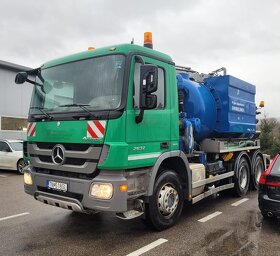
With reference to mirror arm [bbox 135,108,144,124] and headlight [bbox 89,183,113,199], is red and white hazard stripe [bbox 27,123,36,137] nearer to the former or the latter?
headlight [bbox 89,183,113,199]

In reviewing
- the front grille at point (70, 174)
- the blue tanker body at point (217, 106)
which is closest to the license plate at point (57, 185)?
the front grille at point (70, 174)

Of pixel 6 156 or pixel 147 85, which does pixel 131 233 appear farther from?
pixel 6 156

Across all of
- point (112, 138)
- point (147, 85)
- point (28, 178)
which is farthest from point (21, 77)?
point (147, 85)

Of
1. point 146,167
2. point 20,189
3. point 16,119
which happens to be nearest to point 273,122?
point 16,119

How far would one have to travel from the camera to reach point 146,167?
502 cm

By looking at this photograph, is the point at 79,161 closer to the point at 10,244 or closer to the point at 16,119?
the point at 10,244

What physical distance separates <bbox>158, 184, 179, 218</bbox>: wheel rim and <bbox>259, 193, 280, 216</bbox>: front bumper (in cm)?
143

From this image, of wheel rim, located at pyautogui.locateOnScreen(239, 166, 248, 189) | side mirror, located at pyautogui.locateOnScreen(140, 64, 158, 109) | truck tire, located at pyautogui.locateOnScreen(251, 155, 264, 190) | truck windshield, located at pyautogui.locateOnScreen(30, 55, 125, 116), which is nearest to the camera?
side mirror, located at pyautogui.locateOnScreen(140, 64, 158, 109)

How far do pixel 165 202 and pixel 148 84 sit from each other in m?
1.97

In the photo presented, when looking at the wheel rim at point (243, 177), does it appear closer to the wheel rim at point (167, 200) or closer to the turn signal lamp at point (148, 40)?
the wheel rim at point (167, 200)

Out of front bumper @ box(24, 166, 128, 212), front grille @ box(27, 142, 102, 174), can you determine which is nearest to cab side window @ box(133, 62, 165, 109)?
front grille @ box(27, 142, 102, 174)

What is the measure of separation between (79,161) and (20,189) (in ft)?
18.4

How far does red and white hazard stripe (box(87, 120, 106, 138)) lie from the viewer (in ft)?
14.7

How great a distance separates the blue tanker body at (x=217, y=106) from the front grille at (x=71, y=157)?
2425 mm
